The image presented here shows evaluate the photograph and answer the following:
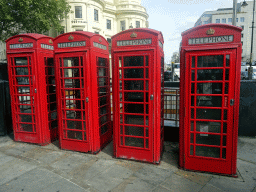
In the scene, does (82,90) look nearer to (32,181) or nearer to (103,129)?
(103,129)

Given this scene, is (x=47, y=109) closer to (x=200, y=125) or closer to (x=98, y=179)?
(x=98, y=179)

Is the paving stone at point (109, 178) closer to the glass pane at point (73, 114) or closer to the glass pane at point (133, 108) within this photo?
the glass pane at point (133, 108)

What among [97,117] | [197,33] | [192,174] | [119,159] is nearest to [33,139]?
[97,117]

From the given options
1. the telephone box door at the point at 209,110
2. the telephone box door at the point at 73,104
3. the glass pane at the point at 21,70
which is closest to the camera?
the telephone box door at the point at 209,110

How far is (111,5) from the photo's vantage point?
102 ft

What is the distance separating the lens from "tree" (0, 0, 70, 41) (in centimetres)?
1433

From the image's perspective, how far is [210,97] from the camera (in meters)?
3.73

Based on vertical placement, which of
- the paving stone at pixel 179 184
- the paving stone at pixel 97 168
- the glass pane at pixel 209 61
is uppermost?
the glass pane at pixel 209 61

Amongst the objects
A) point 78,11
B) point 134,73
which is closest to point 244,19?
point 78,11

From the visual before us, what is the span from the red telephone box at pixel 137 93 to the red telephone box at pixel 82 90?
0.62 m

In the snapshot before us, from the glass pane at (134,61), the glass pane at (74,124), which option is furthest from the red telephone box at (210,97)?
the glass pane at (74,124)

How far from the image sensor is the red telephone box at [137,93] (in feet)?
12.8

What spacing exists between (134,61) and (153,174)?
8.03 feet

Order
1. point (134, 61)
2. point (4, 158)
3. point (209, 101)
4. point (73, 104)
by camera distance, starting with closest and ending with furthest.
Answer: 1. point (209, 101)
2. point (134, 61)
3. point (4, 158)
4. point (73, 104)
